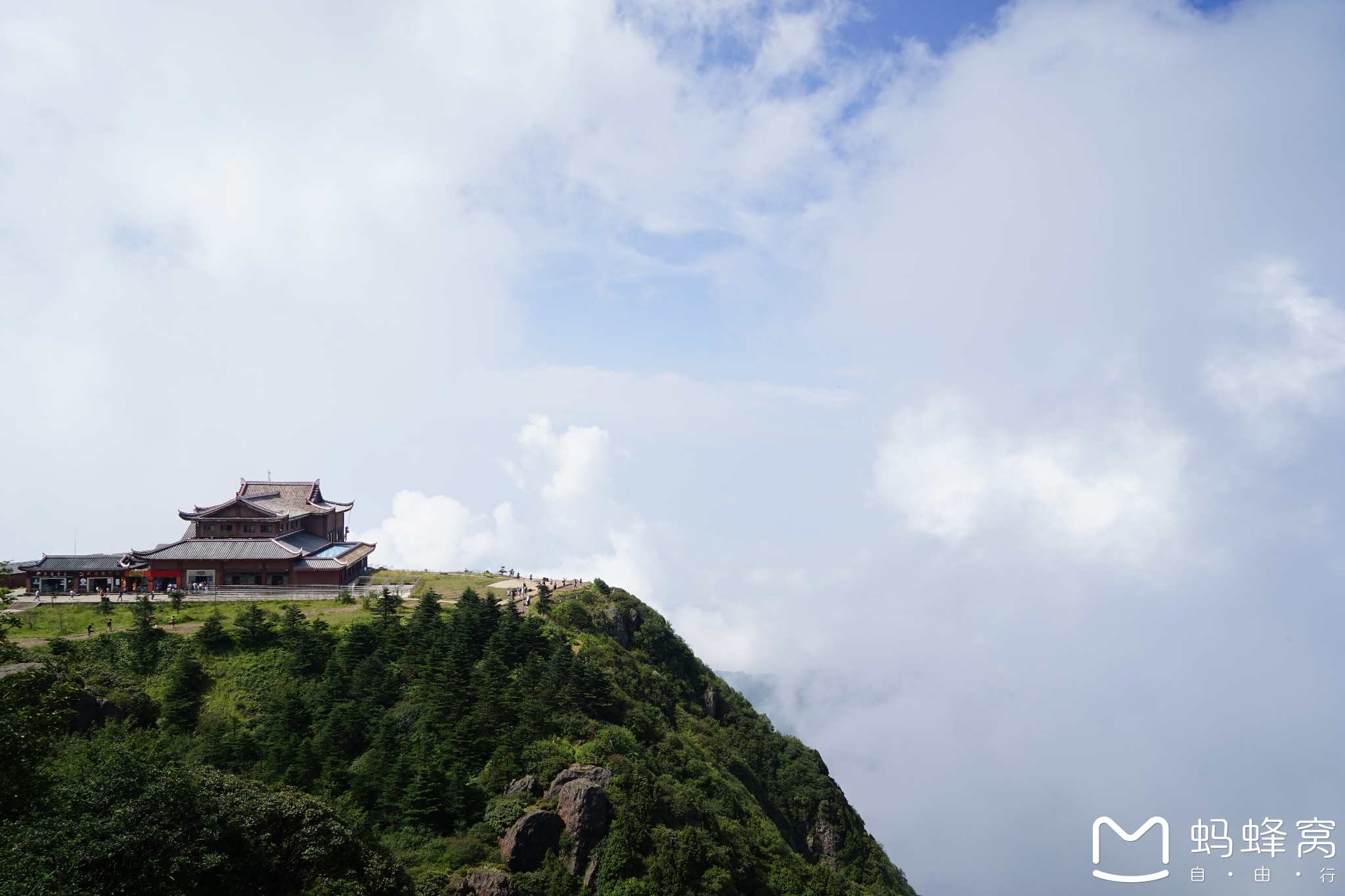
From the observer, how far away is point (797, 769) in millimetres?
67438

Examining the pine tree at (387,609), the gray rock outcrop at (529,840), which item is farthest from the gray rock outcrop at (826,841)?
the pine tree at (387,609)

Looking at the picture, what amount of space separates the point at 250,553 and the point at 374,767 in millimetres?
36881

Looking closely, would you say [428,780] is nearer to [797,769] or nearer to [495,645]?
[495,645]

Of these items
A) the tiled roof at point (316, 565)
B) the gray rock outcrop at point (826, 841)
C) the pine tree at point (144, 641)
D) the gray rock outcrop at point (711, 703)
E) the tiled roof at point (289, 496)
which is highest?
the tiled roof at point (289, 496)

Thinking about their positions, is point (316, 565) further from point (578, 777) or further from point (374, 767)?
point (578, 777)

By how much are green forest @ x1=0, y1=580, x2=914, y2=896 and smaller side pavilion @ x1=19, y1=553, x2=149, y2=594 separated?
12315mm

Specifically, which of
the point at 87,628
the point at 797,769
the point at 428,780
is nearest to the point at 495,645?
the point at 428,780

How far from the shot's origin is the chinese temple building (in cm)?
6256

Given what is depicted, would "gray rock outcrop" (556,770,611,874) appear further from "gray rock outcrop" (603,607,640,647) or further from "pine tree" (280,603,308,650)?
"gray rock outcrop" (603,607,640,647)

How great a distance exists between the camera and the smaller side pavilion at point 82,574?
5991 centimetres

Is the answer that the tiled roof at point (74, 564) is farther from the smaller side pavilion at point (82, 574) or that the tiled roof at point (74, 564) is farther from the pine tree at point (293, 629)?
the pine tree at point (293, 629)

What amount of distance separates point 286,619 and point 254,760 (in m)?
14.1

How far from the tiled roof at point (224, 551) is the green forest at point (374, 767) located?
1152 centimetres

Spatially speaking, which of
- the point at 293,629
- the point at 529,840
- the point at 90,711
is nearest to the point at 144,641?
the point at 293,629
